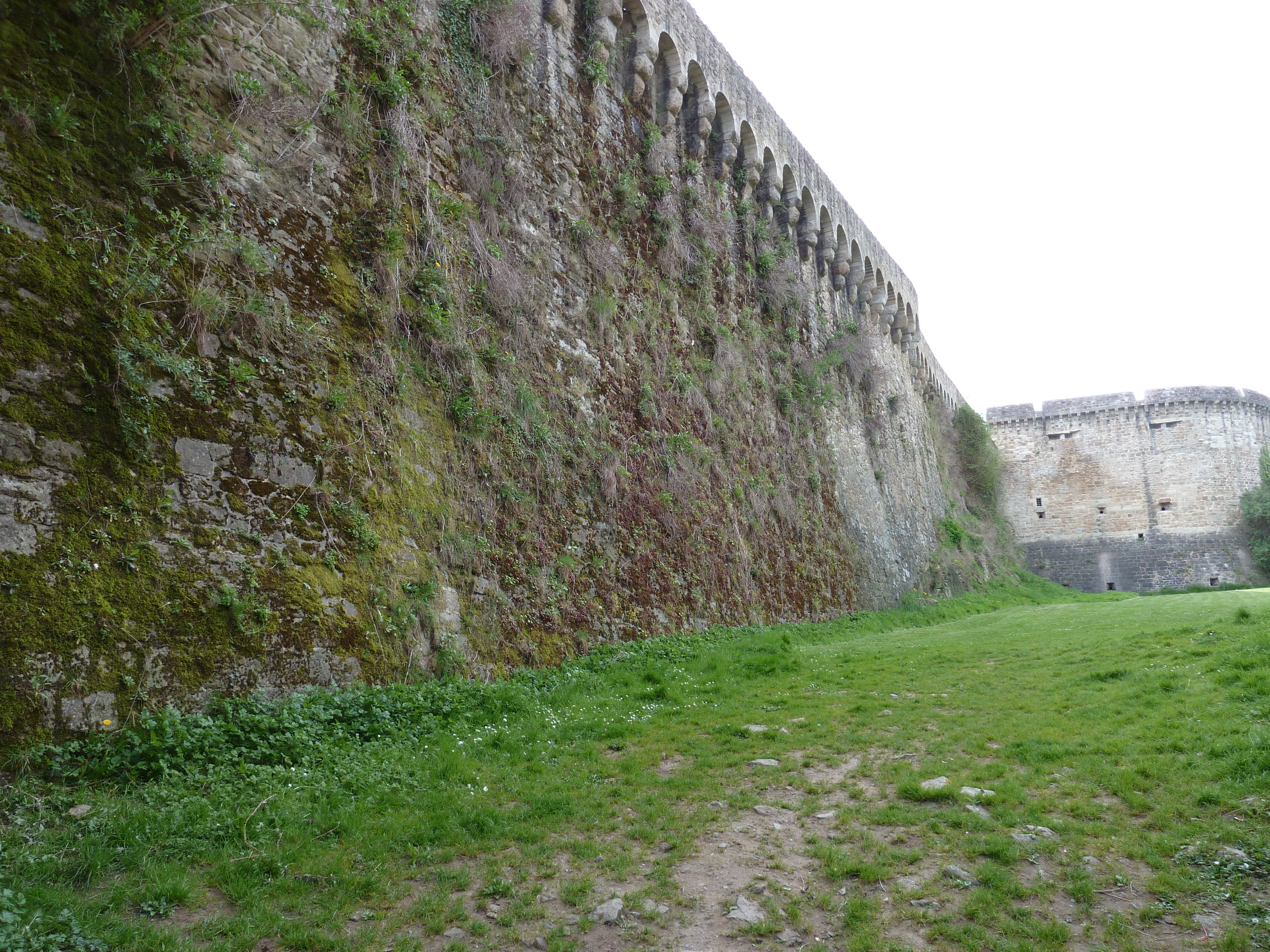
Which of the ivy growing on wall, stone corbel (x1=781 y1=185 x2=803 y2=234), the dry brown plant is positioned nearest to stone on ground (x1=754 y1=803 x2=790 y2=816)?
the dry brown plant

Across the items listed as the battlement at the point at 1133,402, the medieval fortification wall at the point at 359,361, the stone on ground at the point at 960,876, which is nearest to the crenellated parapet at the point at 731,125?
the medieval fortification wall at the point at 359,361

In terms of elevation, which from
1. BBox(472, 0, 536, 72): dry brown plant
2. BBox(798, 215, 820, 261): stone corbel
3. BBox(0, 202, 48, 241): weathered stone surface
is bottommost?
BBox(0, 202, 48, 241): weathered stone surface

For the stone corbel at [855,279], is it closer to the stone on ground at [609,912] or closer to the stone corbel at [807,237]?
the stone corbel at [807,237]

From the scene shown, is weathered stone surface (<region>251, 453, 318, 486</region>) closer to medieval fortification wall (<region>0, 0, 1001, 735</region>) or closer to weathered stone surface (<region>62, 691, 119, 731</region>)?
medieval fortification wall (<region>0, 0, 1001, 735</region>)

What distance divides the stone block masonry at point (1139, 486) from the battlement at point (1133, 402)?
44mm

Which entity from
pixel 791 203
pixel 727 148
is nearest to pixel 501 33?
pixel 727 148

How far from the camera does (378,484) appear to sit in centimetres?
618

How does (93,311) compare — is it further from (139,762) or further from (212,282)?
(139,762)

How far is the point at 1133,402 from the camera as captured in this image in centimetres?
3316

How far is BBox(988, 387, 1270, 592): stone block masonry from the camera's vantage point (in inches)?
1215

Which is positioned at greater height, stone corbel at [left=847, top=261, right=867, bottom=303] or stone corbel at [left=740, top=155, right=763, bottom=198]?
stone corbel at [left=740, top=155, right=763, bottom=198]

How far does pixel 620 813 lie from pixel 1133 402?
1438 inches

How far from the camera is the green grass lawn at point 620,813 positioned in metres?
3.05

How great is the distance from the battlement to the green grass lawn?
31.2 meters
